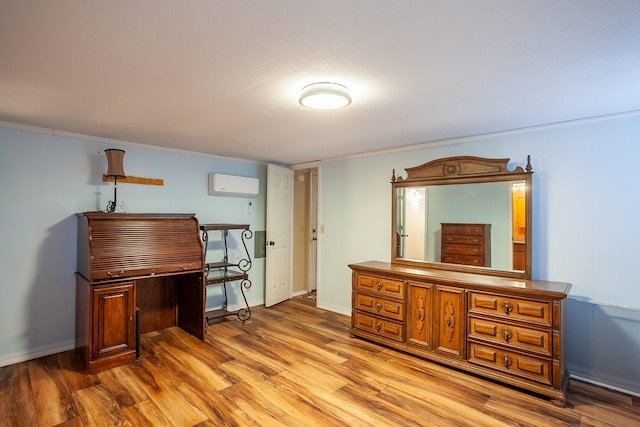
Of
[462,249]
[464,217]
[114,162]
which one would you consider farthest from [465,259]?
[114,162]

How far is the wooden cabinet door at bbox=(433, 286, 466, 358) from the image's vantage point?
290 centimetres

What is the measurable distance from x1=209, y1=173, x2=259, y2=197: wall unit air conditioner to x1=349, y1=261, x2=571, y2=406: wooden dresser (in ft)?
6.50

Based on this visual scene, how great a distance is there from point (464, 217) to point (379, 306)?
1.28 m

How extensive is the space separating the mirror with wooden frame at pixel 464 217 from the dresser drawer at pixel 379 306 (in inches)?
22.0

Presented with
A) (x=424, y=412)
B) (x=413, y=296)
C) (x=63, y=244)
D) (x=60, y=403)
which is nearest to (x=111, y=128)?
(x=63, y=244)

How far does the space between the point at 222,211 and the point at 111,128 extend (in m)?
1.73

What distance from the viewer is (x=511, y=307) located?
265 centimetres

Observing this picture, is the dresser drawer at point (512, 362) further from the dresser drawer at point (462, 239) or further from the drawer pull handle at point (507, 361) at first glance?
the dresser drawer at point (462, 239)

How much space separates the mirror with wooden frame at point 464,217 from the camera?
9.93 feet

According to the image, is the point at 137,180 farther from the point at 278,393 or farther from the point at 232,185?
the point at 278,393

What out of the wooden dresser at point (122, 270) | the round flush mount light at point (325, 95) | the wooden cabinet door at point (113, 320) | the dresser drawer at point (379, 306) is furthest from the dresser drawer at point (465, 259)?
the wooden cabinet door at point (113, 320)

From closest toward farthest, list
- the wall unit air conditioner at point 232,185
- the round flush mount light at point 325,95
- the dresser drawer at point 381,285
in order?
the round flush mount light at point 325,95 < the dresser drawer at point 381,285 < the wall unit air conditioner at point 232,185

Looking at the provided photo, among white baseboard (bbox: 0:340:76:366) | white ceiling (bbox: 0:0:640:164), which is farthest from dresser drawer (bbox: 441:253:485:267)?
white baseboard (bbox: 0:340:76:366)

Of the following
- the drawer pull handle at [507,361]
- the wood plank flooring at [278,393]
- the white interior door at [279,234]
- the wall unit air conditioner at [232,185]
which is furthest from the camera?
the white interior door at [279,234]
